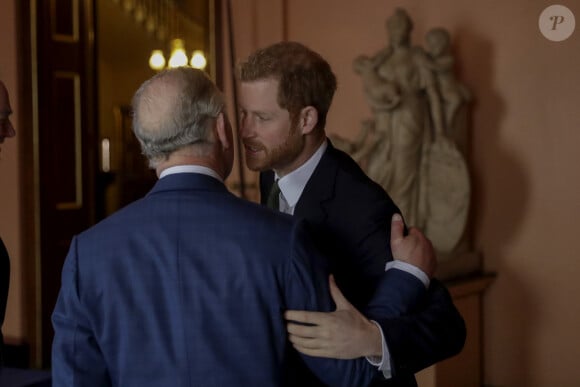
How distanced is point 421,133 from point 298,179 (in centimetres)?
377

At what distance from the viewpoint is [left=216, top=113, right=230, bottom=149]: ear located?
62.8 inches

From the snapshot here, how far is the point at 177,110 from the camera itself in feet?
5.16

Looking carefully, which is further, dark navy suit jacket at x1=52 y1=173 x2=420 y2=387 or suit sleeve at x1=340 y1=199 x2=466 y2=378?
suit sleeve at x1=340 y1=199 x2=466 y2=378

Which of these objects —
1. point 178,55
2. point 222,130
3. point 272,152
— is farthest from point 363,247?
point 178,55

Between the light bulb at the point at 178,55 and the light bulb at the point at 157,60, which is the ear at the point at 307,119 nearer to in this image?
the light bulb at the point at 178,55

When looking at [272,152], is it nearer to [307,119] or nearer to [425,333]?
[307,119]

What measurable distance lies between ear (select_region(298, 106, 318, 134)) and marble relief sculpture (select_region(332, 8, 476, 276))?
3.76 m

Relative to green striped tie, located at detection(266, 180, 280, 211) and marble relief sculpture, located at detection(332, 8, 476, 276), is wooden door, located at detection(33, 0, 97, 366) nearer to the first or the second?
marble relief sculpture, located at detection(332, 8, 476, 276)

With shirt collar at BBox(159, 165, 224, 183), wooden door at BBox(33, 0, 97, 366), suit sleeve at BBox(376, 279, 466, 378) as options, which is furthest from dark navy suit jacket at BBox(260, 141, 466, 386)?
wooden door at BBox(33, 0, 97, 366)

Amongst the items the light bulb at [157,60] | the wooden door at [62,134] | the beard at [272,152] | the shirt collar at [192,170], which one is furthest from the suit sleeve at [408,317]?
the light bulb at [157,60]

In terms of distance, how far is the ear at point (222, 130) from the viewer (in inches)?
62.8

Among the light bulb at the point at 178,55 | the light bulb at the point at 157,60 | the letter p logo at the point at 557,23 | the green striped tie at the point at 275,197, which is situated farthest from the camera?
the light bulb at the point at 157,60

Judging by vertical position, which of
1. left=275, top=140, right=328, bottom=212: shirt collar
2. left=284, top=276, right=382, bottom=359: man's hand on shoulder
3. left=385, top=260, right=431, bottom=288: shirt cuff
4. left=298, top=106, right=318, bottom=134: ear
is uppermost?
left=298, top=106, right=318, bottom=134: ear

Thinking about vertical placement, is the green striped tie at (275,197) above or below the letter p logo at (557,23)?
below
